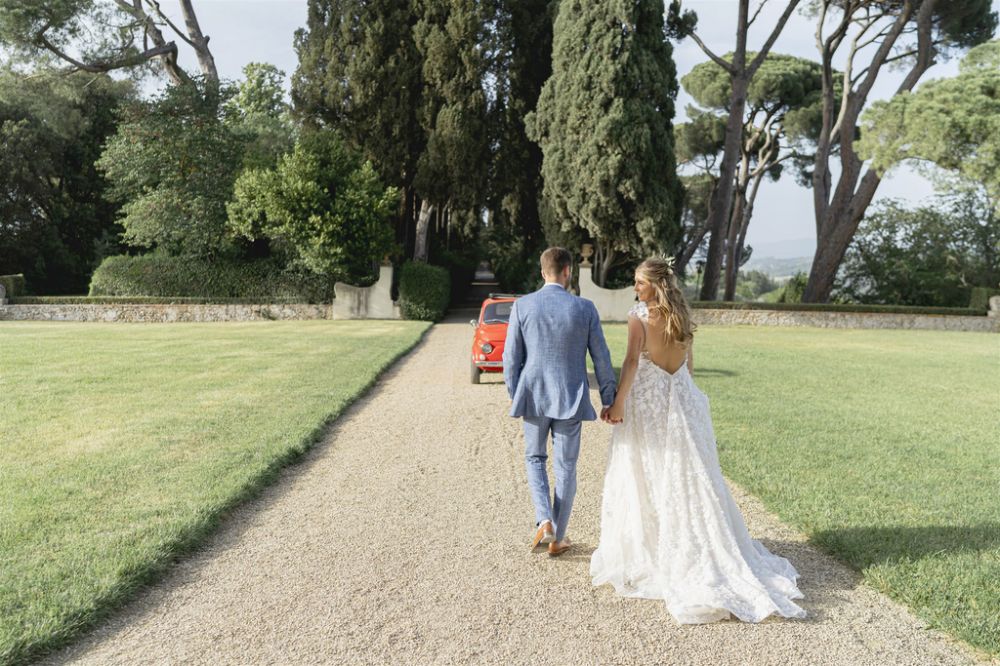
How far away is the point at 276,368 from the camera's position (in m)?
12.5

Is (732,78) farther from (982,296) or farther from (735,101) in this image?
(982,296)

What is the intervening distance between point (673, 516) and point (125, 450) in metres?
5.33

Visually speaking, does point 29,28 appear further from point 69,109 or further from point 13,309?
point 13,309

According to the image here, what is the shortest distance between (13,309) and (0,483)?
81.5 ft

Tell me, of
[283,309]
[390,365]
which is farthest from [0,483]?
[283,309]

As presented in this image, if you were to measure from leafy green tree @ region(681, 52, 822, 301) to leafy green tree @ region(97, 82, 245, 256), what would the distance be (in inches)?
853

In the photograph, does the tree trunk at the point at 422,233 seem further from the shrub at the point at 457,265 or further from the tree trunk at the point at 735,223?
the tree trunk at the point at 735,223

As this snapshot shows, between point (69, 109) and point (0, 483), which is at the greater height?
point (69, 109)

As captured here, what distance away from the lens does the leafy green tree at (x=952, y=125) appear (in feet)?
63.2

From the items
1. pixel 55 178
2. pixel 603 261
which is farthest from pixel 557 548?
pixel 55 178

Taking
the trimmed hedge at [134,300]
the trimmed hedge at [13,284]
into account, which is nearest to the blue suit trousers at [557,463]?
the trimmed hedge at [134,300]

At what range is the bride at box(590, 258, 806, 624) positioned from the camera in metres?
3.73

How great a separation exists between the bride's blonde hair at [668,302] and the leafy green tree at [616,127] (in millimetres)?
20745

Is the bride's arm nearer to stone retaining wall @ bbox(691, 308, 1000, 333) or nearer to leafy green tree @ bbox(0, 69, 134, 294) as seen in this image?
stone retaining wall @ bbox(691, 308, 1000, 333)
